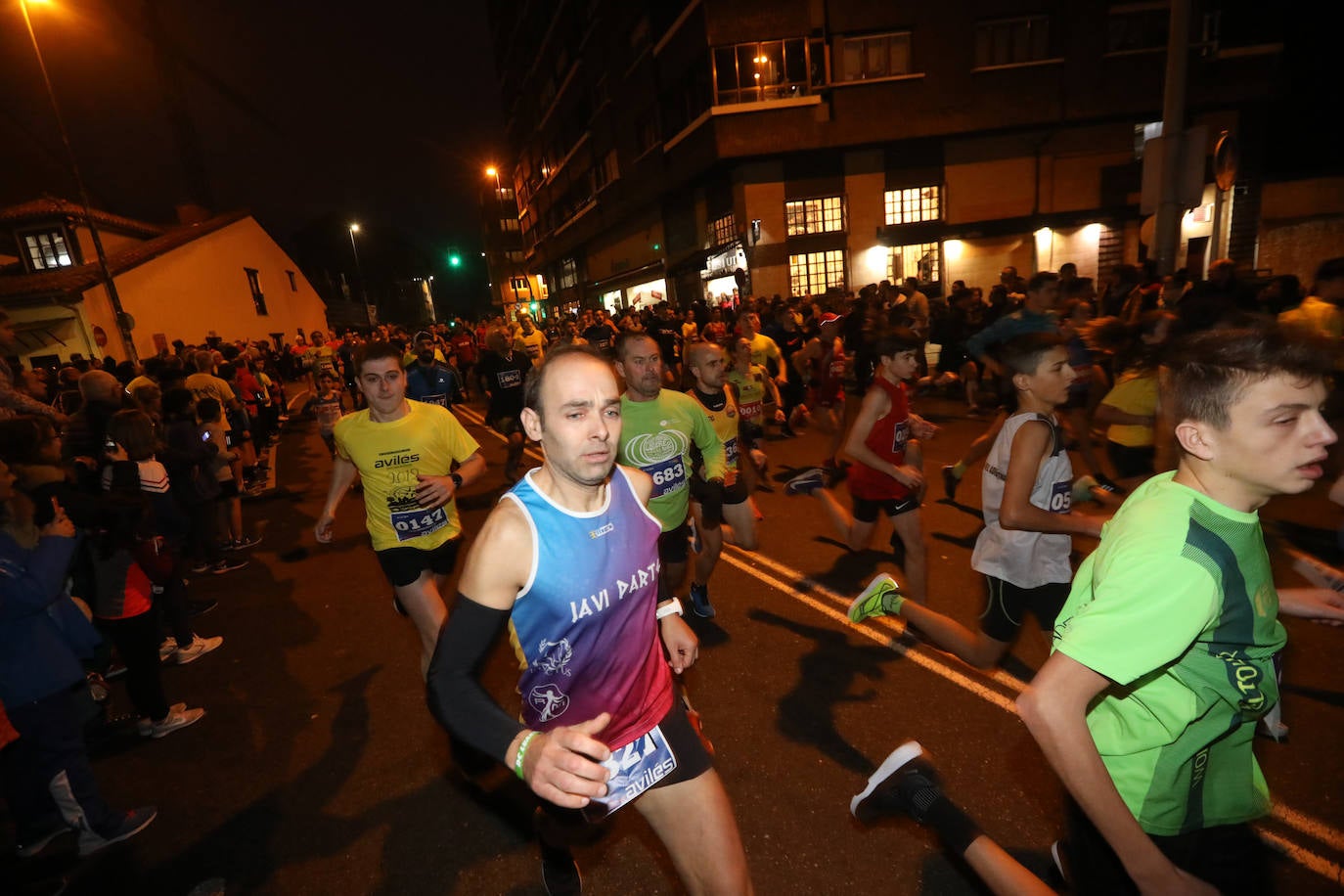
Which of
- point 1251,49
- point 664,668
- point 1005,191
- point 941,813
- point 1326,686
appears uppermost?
point 1251,49

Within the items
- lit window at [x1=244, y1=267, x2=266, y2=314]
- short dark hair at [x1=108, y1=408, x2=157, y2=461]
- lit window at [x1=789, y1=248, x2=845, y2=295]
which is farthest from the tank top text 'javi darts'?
lit window at [x1=244, y1=267, x2=266, y2=314]

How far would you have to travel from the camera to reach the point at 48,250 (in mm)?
25828

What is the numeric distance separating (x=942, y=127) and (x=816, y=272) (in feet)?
21.4

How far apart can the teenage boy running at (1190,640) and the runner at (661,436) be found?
2737mm

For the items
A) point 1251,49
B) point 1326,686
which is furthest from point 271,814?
point 1251,49

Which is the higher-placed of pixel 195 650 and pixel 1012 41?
pixel 1012 41

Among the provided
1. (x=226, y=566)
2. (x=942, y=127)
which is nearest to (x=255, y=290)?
(x=226, y=566)

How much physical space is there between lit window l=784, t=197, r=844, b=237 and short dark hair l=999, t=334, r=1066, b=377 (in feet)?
74.2

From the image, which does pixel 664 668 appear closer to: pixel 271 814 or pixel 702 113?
pixel 271 814

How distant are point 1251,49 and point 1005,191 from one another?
9.33 metres

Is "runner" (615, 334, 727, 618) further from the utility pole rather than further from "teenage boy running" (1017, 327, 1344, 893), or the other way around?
the utility pole

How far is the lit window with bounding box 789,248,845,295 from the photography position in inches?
971

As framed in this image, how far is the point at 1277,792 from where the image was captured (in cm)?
298

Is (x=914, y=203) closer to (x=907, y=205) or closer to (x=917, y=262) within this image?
(x=907, y=205)
